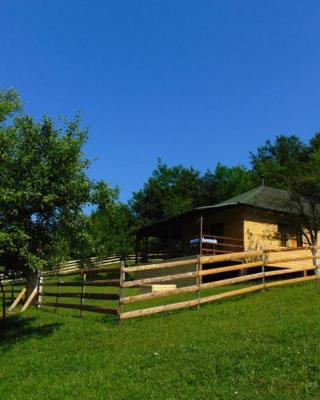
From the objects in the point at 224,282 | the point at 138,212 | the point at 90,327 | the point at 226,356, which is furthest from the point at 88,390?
the point at 138,212

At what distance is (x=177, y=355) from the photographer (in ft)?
29.8

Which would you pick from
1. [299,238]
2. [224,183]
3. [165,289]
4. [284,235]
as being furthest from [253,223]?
[224,183]

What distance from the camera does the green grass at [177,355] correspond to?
289 inches

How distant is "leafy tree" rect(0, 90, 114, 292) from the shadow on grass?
1.53 meters

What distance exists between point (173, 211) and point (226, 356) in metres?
43.0

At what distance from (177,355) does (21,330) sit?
6.44 m

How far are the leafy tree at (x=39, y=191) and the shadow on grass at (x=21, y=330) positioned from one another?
5.01 feet

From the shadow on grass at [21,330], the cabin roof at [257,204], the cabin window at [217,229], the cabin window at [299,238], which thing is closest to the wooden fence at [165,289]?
the shadow on grass at [21,330]

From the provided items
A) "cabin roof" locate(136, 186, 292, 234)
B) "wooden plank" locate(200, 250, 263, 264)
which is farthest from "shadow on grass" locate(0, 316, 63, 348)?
"cabin roof" locate(136, 186, 292, 234)

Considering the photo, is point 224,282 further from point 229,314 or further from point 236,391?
point 236,391

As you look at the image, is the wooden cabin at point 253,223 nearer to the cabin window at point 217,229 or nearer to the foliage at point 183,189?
the cabin window at point 217,229

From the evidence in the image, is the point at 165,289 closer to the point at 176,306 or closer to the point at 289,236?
the point at 176,306

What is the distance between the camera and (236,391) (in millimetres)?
6965

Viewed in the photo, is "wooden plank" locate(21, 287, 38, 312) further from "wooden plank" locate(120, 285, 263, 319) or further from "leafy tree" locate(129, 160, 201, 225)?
"leafy tree" locate(129, 160, 201, 225)
